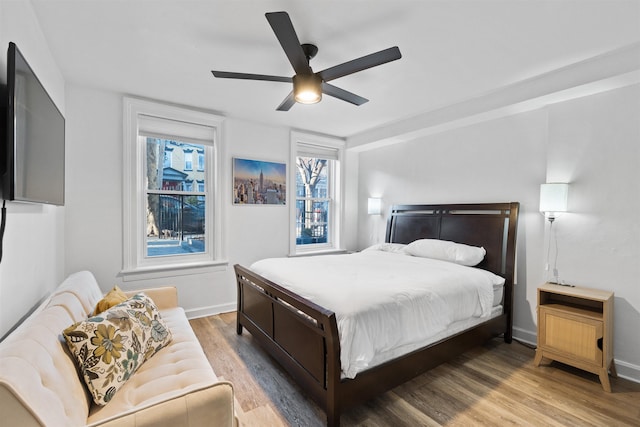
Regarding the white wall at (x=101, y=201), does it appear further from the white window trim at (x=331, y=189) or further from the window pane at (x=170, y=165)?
the white window trim at (x=331, y=189)

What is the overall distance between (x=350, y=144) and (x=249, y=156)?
71.7 inches

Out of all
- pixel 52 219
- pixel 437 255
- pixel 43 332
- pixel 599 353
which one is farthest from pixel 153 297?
pixel 599 353

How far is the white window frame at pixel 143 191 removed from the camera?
10.9 ft

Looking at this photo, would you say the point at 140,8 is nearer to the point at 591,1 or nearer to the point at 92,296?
the point at 92,296

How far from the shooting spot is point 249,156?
417cm

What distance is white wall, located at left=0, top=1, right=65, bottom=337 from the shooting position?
4.67 ft

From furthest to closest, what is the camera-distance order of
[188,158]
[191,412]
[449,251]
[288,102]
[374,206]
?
[374,206] < [188,158] < [449,251] < [288,102] < [191,412]

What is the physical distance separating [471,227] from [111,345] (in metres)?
3.57

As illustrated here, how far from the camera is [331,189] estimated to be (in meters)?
5.31

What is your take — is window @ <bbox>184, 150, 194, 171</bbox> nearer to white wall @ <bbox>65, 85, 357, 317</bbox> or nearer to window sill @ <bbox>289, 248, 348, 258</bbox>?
white wall @ <bbox>65, 85, 357, 317</bbox>

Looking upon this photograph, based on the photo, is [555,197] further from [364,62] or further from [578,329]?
[364,62]

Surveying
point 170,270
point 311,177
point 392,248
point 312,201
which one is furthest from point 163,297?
point 311,177

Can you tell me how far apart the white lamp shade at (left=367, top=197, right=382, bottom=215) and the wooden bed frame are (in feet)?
2.04

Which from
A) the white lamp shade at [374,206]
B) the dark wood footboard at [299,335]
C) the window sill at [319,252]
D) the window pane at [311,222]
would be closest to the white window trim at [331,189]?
the window sill at [319,252]
